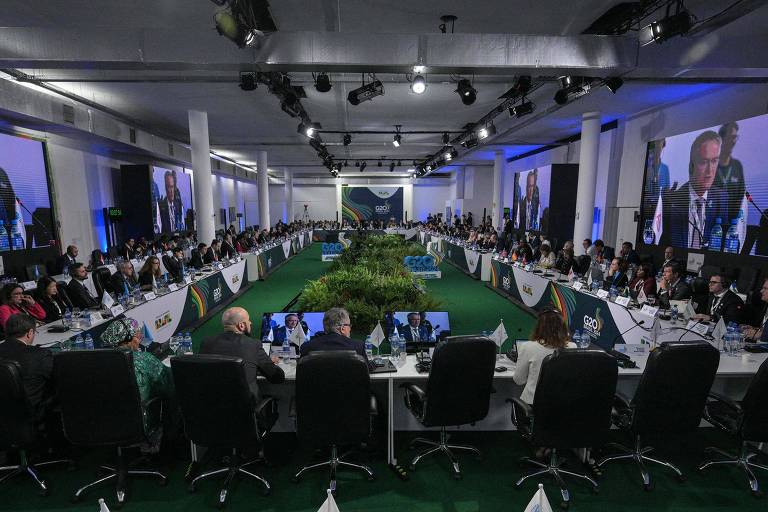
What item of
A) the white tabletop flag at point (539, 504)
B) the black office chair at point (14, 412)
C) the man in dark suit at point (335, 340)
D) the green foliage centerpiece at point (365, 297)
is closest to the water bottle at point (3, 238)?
the green foliage centerpiece at point (365, 297)

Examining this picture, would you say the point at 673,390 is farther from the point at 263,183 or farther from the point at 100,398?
the point at 263,183

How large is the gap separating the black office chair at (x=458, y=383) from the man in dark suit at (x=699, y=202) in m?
7.09

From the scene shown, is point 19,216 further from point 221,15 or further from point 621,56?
point 621,56

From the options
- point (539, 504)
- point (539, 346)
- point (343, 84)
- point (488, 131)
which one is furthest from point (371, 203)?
point (539, 504)

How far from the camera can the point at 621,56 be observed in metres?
5.07

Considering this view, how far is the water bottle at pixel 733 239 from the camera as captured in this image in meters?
6.94

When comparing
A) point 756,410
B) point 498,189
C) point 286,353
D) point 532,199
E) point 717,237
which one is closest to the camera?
point 756,410

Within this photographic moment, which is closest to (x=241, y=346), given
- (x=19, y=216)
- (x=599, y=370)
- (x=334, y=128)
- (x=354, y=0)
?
(x=599, y=370)

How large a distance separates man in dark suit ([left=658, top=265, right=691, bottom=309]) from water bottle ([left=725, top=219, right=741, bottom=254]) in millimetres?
1936

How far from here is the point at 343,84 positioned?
7527 mm

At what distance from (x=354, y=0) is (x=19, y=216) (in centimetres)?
866

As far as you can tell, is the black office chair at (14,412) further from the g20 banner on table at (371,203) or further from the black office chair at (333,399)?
the g20 banner on table at (371,203)

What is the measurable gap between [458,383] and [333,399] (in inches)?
32.9

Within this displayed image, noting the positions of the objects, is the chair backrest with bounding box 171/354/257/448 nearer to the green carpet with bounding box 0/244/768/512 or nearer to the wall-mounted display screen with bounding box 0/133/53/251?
the green carpet with bounding box 0/244/768/512
